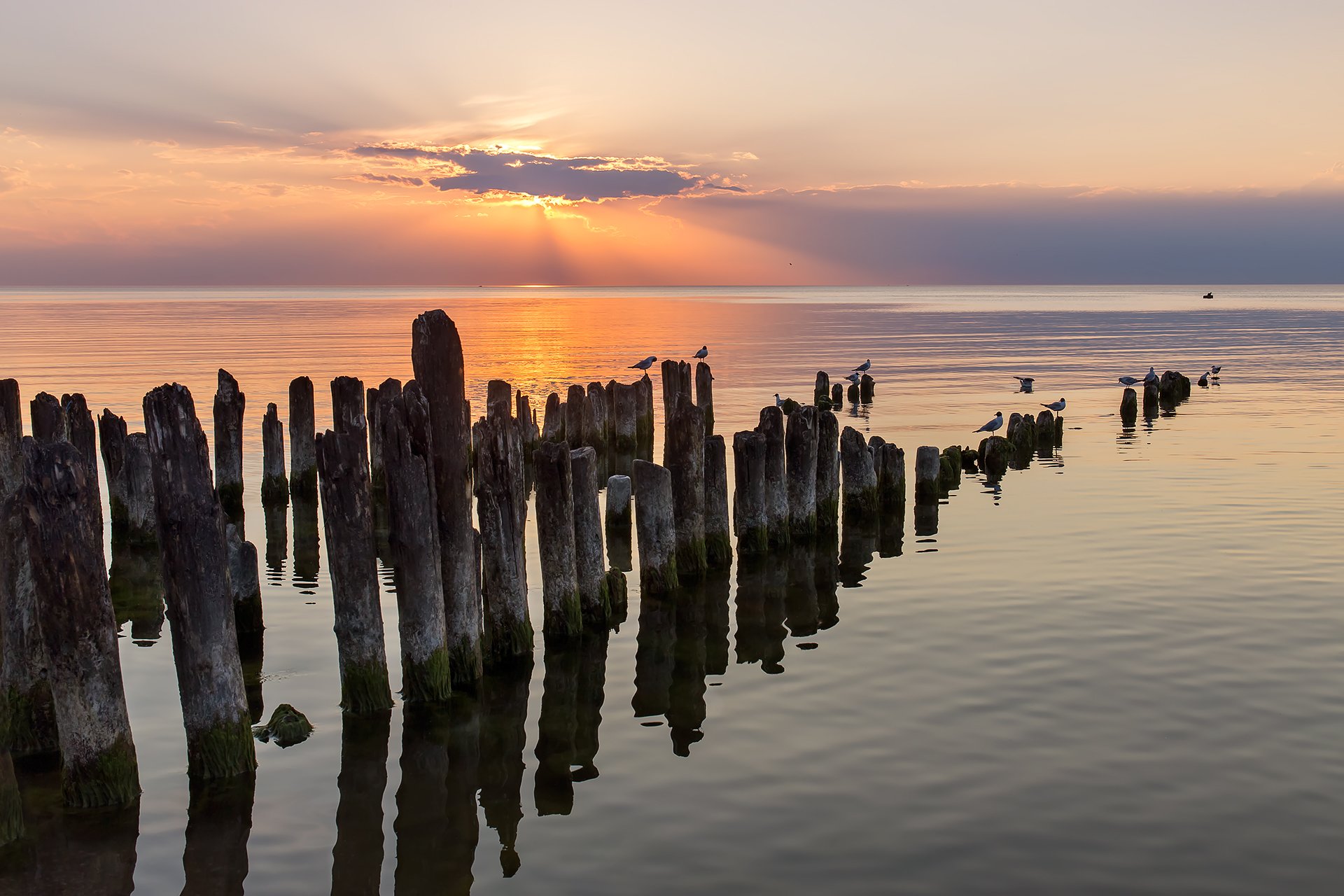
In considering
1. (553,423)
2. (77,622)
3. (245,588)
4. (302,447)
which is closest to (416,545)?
(77,622)

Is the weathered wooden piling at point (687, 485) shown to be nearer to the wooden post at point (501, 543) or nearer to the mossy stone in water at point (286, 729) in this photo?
the wooden post at point (501, 543)

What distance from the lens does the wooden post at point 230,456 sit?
16828 mm

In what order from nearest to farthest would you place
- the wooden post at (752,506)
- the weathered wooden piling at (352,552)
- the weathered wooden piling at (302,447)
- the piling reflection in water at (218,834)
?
the piling reflection in water at (218,834) → the weathered wooden piling at (352,552) → the wooden post at (752,506) → the weathered wooden piling at (302,447)

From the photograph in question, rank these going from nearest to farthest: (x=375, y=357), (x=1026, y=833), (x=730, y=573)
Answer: (x=1026, y=833) → (x=730, y=573) → (x=375, y=357)

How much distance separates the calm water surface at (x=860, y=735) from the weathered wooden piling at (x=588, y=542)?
1.32 ft

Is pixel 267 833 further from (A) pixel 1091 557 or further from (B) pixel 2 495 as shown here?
(A) pixel 1091 557

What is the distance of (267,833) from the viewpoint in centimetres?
731

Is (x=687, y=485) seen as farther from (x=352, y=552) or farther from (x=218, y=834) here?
(x=218, y=834)

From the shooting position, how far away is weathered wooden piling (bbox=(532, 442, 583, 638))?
34.8 feet

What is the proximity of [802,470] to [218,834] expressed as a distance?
9163 mm

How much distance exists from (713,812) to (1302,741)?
4629mm

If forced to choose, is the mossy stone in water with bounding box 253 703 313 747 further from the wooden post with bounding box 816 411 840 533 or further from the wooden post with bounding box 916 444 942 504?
the wooden post with bounding box 916 444 942 504

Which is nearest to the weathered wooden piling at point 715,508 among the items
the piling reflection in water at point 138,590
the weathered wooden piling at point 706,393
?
the piling reflection in water at point 138,590

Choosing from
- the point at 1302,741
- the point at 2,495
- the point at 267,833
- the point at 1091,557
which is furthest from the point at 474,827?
the point at 1091,557
